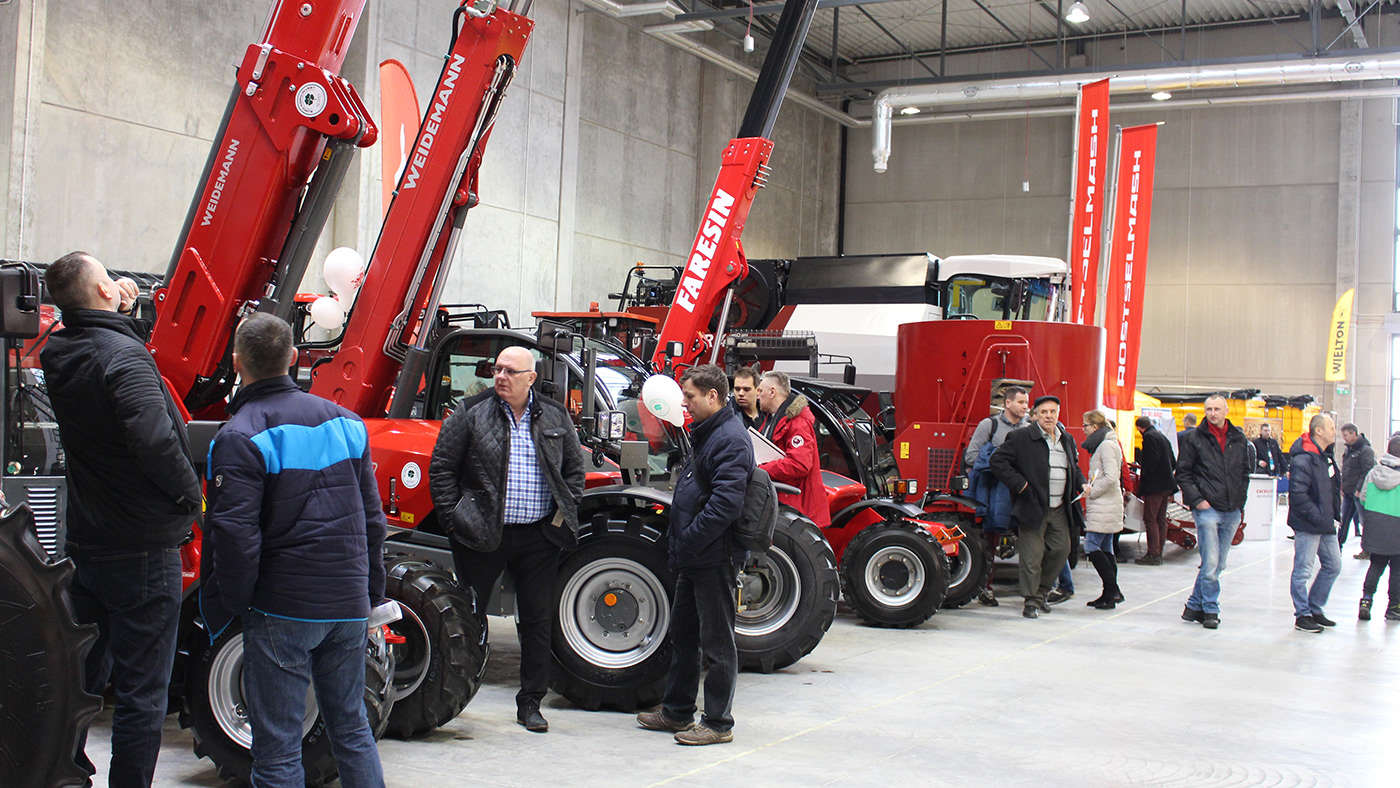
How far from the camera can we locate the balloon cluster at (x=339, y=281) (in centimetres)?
690

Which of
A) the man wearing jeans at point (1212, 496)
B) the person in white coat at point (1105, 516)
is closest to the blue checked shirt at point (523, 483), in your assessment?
the man wearing jeans at point (1212, 496)

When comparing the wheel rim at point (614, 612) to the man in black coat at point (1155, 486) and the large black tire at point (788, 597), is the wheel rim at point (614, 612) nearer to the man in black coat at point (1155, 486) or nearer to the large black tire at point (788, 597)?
the large black tire at point (788, 597)

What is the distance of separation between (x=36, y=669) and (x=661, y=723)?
2797 millimetres

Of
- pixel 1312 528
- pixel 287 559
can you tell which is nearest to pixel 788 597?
pixel 287 559

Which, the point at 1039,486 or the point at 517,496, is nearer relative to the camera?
the point at 517,496

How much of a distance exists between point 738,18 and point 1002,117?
26.4 ft

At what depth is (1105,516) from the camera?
9.91 metres

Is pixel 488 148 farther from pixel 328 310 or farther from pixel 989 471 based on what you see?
pixel 328 310

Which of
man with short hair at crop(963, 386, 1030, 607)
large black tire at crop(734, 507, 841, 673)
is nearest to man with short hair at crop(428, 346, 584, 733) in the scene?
large black tire at crop(734, 507, 841, 673)

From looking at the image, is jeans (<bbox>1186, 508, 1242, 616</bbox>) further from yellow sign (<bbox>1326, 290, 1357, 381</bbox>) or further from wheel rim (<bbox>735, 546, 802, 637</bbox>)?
yellow sign (<bbox>1326, 290, 1357, 381</bbox>)

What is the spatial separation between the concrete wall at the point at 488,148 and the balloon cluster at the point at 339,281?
8.49 metres

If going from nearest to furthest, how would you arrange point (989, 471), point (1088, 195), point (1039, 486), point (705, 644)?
1. point (705, 644)
2. point (1039, 486)
3. point (989, 471)
4. point (1088, 195)

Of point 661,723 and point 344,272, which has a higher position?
point 344,272

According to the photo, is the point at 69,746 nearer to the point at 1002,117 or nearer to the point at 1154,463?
the point at 1154,463
